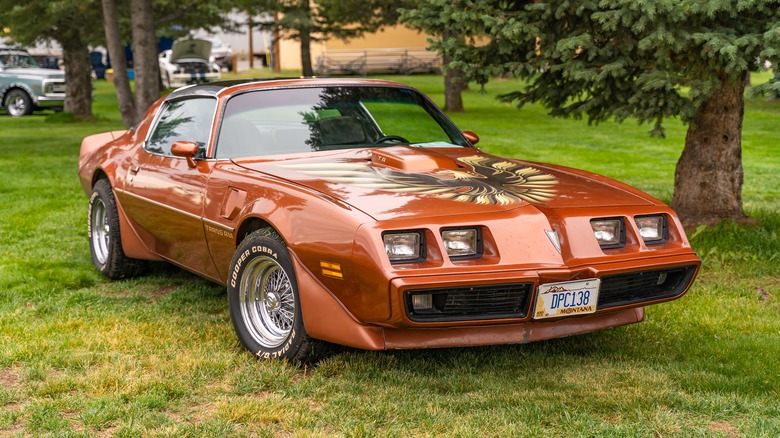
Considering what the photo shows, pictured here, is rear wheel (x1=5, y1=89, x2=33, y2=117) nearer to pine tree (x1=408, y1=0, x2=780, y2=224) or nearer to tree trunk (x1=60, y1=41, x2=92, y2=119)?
tree trunk (x1=60, y1=41, x2=92, y2=119)

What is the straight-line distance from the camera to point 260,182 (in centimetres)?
480

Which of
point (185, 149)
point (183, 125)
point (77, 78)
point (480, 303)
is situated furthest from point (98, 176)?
point (77, 78)

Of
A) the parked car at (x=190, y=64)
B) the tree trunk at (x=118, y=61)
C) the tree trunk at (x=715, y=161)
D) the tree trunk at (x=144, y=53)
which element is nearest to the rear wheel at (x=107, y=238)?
the tree trunk at (x=715, y=161)

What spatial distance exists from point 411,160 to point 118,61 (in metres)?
11.2

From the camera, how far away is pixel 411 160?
4988 millimetres

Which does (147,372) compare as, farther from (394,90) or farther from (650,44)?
(650,44)

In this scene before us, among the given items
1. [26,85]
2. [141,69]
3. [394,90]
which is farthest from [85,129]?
[394,90]

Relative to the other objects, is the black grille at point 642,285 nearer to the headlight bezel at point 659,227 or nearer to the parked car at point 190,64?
the headlight bezel at point 659,227

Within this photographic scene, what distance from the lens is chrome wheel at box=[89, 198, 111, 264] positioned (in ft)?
22.6

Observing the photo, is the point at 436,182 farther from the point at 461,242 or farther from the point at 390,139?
the point at 390,139

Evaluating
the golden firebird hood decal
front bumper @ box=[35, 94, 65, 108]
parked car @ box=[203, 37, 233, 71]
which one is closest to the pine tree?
the golden firebird hood decal

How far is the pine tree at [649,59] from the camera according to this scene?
21.1ft

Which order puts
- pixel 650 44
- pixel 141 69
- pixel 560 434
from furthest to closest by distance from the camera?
pixel 141 69
pixel 650 44
pixel 560 434

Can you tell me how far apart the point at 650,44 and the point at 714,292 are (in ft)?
5.80
